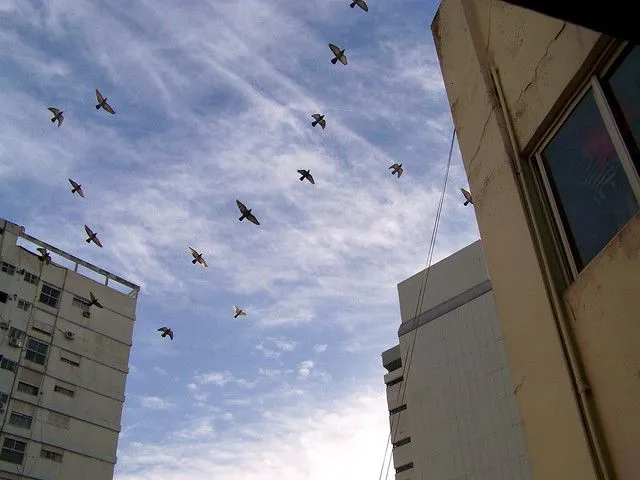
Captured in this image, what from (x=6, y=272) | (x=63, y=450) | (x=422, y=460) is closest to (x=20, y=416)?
(x=63, y=450)

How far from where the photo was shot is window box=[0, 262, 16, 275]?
3719 cm

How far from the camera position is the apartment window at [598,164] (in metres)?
3.46

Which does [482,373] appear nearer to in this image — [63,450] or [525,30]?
[63,450]

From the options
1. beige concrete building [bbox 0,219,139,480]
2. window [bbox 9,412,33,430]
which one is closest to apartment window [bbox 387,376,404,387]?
beige concrete building [bbox 0,219,139,480]

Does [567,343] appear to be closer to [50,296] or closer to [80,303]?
[50,296]

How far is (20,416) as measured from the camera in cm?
3425

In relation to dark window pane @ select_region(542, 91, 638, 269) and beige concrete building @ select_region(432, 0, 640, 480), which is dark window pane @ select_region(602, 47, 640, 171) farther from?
dark window pane @ select_region(542, 91, 638, 269)

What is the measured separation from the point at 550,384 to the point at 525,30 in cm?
239

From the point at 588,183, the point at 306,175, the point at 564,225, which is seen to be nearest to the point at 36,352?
the point at 306,175

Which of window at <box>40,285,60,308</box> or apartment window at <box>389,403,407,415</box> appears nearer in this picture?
window at <box>40,285,60,308</box>

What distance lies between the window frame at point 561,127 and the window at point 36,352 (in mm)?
37136

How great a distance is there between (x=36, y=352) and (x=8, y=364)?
1.88 meters

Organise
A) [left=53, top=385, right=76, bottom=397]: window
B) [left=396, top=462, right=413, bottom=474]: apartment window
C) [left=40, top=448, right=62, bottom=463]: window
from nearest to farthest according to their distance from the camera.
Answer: [left=40, top=448, right=62, bottom=463]: window
[left=53, top=385, right=76, bottom=397]: window
[left=396, top=462, right=413, bottom=474]: apartment window

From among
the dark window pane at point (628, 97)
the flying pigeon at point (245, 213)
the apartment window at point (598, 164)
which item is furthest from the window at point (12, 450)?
the dark window pane at point (628, 97)
